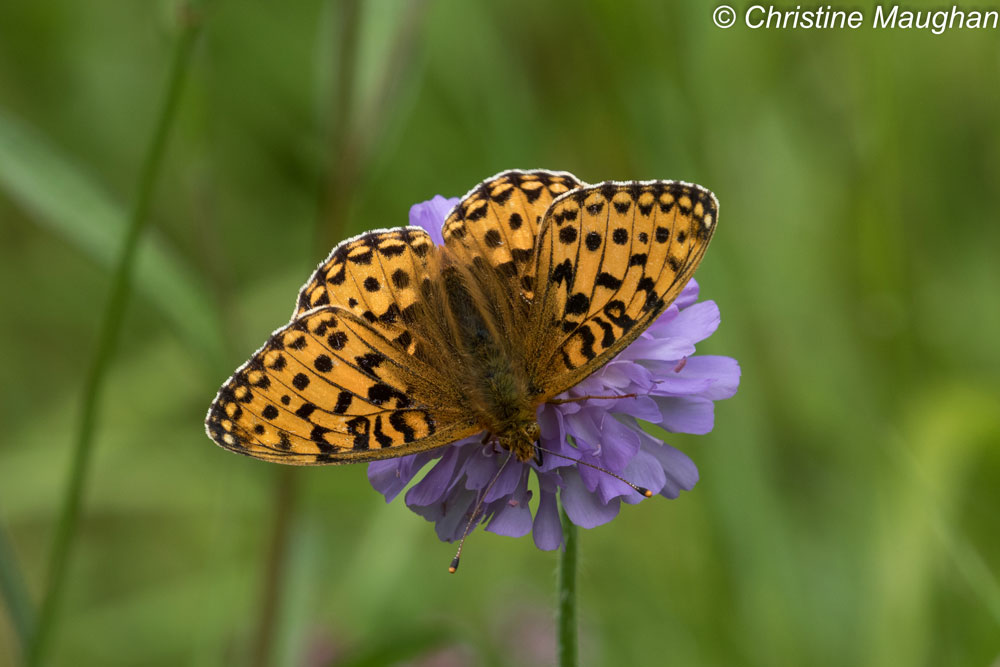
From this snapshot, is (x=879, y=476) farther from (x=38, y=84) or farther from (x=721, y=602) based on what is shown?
(x=38, y=84)

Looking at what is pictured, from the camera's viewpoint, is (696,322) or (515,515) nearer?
(515,515)

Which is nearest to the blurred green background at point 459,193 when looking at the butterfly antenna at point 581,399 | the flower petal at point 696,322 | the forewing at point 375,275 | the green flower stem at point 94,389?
the green flower stem at point 94,389

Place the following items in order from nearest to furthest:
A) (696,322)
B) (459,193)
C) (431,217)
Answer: (696,322), (431,217), (459,193)

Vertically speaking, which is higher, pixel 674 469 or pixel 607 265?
pixel 607 265

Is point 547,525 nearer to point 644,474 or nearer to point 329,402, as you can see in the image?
point 644,474

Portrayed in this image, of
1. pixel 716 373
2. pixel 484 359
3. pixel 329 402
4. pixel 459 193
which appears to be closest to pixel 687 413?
pixel 716 373

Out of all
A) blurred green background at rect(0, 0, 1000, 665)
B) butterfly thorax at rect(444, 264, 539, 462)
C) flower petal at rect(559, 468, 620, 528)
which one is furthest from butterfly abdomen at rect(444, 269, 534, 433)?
blurred green background at rect(0, 0, 1000, 665)

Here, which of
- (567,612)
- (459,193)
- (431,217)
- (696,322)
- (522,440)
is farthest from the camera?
(459,193)
